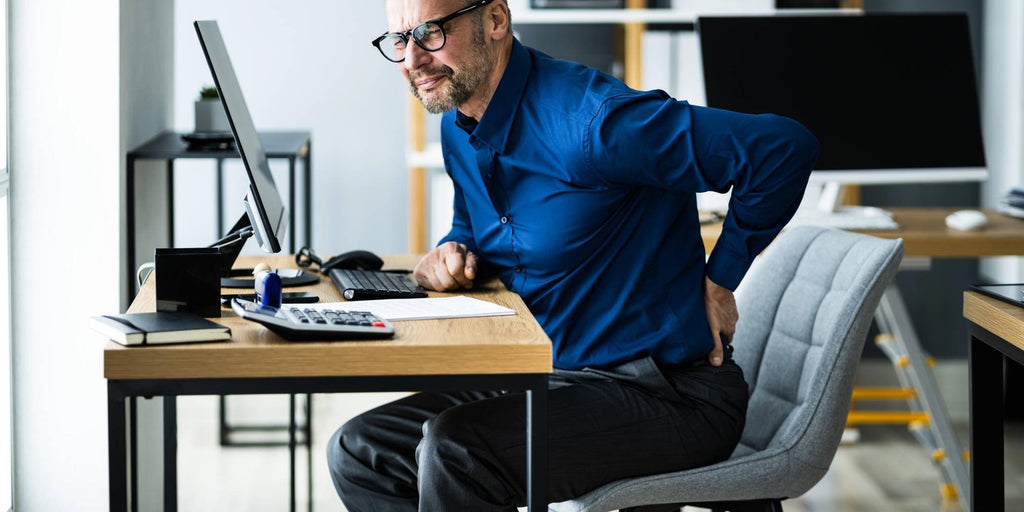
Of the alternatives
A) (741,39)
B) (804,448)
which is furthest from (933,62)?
(804,448)

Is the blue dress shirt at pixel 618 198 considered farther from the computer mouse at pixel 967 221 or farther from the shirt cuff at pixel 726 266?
the computer mouse at pixel 967 221

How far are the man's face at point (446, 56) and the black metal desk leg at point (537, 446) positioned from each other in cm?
63

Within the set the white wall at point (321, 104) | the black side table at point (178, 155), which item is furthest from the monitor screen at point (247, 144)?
the white wall at point (321, 104)

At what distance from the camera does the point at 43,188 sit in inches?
91.6

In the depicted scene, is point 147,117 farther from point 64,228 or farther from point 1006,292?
point 1006,292

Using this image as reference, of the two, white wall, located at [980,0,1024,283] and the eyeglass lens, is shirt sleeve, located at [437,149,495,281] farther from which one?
white wall, located at [980,0,1024,283]

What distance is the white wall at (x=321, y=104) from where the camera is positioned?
4.26m

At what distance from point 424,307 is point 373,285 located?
20 cm

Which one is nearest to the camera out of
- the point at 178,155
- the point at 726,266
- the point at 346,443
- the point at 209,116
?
the point at 726,266

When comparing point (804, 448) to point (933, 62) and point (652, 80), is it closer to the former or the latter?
point (933, 62)

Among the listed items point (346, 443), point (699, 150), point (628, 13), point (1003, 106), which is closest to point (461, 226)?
point (346, 443)

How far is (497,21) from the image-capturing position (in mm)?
1915

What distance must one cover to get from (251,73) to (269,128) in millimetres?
213

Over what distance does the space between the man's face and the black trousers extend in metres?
0.49
